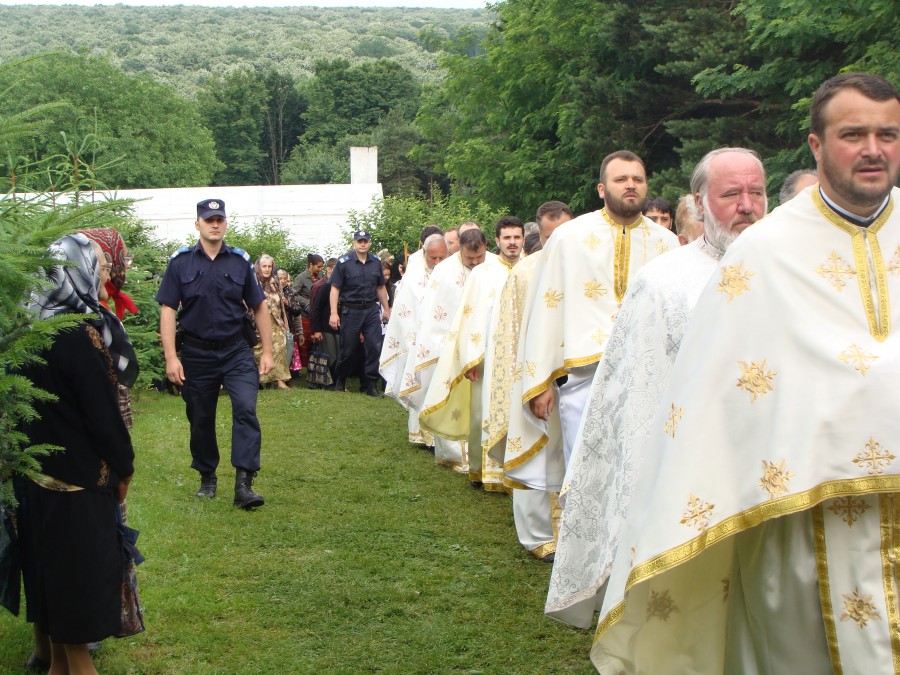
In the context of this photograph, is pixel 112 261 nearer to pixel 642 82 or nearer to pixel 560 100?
pixel 642 82

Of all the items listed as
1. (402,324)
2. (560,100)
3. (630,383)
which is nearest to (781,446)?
(630,383)

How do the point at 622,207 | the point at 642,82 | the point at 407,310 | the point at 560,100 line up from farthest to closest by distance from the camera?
1. the point at 560,100
2. the point at 642,82
3. the point at 407,310
4. the point at 622,207

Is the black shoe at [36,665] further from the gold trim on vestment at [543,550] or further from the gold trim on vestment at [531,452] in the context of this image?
the gold trim on vestment at [543,550]

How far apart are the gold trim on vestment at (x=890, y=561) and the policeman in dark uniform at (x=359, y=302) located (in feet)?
42.7

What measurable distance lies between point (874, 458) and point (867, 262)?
0.60 meters

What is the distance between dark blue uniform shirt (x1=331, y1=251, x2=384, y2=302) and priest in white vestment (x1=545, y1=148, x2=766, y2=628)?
1180cm

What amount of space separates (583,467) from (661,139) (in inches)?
946

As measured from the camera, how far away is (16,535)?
5.06 metres

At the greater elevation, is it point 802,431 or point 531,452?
point 802,431

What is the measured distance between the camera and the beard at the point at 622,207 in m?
6.60

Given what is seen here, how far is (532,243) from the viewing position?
30.7 ft

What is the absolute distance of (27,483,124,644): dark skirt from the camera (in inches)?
191

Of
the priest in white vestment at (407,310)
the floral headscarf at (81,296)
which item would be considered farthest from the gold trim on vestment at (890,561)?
the priest in white vestment at (407,310)

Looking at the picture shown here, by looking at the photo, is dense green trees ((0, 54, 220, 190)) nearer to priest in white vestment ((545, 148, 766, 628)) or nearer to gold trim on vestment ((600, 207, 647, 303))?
gold trim on vestment ((600, 207, 647, 303))
